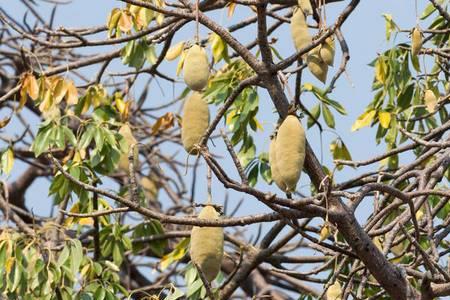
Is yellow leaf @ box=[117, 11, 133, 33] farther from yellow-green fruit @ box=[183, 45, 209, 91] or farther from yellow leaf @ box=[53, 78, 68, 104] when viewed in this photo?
yellow-green fruit @ box=[183, 45, 209, 91]

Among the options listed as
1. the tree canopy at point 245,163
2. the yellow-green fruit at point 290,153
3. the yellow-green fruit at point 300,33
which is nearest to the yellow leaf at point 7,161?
the tree canopy at point 245,163

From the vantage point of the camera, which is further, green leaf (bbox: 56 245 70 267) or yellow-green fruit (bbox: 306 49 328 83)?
green leaf (bbox: 56 245 70 267)

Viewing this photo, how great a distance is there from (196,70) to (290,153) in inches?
13.9

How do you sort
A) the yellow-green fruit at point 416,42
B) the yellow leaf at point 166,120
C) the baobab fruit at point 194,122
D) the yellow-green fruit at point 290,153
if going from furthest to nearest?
1. the yellow leaf at point 166,120
2. the yellow-green fruit at point 416,42
3. the baobab fruit at point 194,122
4. the yellow-green fruit at point 290,153

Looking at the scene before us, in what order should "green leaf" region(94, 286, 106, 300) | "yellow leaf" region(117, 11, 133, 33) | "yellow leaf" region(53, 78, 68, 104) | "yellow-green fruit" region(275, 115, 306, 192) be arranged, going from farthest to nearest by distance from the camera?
"yellow leaf" region(53, 78, 68, 104)
"yellow leaf" region(117, 11, 133, 33)
"green leaf" region(94, 286, 106, 300)
"yellow-green fruit" region(275, 115, 306, 192)

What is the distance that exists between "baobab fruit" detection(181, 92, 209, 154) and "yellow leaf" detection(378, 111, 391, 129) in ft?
5.29

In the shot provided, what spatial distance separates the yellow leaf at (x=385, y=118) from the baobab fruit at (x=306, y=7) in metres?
1.44

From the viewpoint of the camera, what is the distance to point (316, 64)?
6.79ft

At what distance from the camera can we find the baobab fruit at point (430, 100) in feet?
10.3

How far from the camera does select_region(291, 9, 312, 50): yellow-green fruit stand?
2051 millimetres

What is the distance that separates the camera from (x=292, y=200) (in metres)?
1.90

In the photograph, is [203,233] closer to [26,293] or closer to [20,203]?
[26,293]

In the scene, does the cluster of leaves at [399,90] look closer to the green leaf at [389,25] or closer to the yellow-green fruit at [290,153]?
the green leaf at [389,25]

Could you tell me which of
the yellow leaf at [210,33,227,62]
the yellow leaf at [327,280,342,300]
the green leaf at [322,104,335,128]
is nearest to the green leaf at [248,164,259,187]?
the green leaf at [322,104,335,128]
